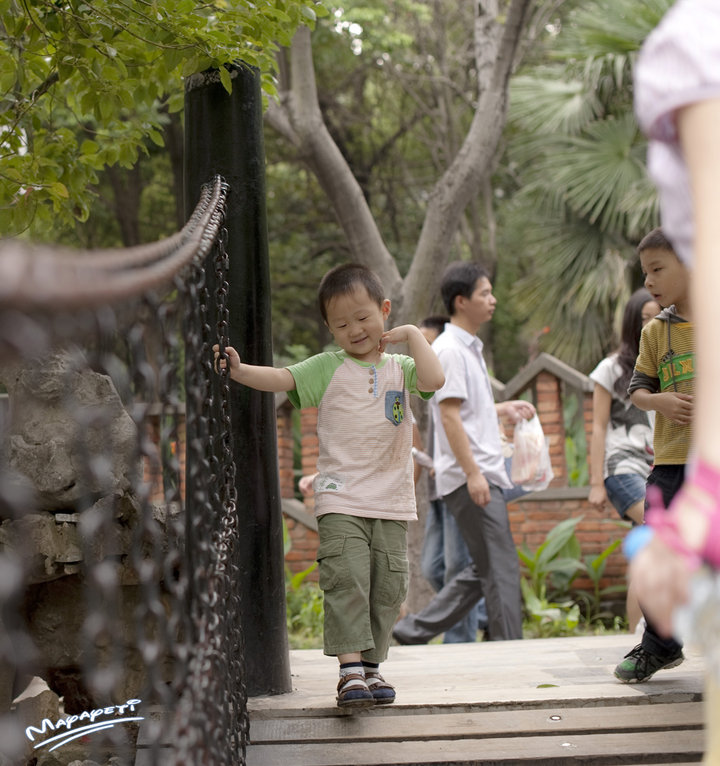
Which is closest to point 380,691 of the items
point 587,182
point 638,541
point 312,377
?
point 312,377

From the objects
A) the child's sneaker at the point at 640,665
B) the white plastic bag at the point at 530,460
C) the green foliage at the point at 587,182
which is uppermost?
the green foliage at the point at 587,182

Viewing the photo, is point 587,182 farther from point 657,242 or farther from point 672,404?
point 672,404

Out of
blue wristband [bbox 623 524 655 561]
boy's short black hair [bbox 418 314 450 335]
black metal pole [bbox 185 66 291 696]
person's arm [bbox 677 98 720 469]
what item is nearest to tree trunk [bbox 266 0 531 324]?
boy's short black hair [bbox 418 314 450 335]

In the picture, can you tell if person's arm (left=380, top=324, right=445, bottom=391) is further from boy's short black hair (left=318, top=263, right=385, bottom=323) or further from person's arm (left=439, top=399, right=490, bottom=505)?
person's arm (left=439, top=399, right=490, bottom=505)

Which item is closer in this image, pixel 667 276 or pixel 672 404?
pixel 672 404

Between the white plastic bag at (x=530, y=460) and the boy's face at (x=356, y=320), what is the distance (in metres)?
2.56

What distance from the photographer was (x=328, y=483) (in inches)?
138

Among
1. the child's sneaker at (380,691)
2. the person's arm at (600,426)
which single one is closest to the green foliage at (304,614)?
the person's arm at (600,426)

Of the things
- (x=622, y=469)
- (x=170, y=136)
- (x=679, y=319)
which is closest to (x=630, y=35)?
(x=170, y=136)

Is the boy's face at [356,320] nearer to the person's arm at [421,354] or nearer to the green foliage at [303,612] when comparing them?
Answer: the person's arm at [421,354]

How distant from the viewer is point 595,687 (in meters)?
3.53

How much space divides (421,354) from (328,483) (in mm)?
552

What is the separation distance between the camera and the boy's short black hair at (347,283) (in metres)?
3.50

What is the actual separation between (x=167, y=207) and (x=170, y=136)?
3305mm
